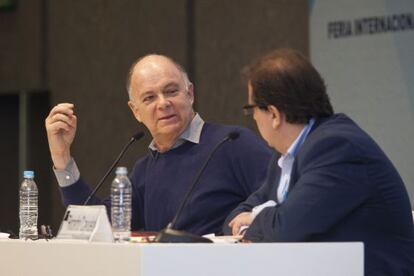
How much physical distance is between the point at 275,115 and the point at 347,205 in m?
0.35

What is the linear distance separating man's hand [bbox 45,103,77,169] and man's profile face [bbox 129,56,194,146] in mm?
301

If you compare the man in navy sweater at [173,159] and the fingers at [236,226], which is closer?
the fingers at [236,226]

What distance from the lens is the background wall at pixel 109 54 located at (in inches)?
243

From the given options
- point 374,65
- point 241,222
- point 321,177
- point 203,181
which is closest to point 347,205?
point 321,177

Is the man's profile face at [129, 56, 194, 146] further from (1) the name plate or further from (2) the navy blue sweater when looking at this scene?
(1) the name plate

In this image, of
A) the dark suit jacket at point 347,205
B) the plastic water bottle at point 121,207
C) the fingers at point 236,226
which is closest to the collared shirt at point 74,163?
the plastic water bottle at point 121,207

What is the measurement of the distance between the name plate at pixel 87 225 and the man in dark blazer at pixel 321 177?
0.42 m

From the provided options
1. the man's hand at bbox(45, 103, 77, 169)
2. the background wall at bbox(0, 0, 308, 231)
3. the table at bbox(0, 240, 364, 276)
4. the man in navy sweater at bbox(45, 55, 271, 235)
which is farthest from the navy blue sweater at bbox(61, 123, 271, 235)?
the background wall at bbox(0, 0, 308, 231)

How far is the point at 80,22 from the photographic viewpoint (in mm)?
7141

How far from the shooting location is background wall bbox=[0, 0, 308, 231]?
6.16 meters

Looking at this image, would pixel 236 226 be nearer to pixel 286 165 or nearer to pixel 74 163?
pixel 286 165

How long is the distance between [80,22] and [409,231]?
5.04 metres

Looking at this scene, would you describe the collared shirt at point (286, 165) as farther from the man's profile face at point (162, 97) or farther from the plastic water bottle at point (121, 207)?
the man's profile face at point (162, 97)

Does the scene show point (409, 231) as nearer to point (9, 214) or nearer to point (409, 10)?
point (409, 10)
